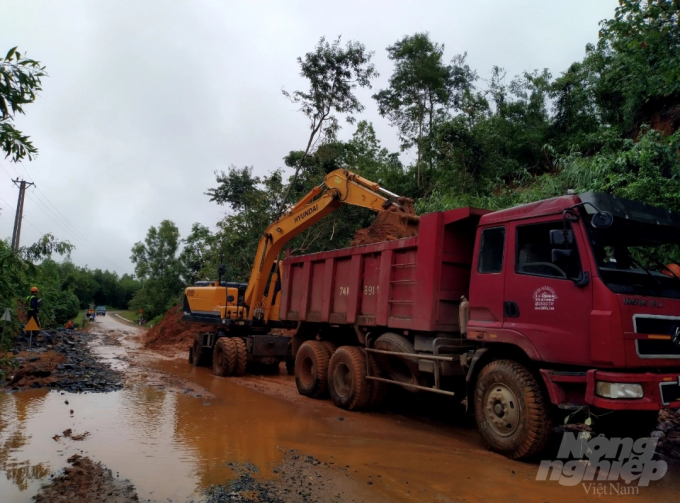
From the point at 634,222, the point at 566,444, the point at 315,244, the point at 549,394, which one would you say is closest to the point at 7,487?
the point at 549,394

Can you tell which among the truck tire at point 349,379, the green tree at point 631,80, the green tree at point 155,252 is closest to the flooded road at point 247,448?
the truck tire at point 349,379

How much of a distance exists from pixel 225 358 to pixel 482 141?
13581 mm

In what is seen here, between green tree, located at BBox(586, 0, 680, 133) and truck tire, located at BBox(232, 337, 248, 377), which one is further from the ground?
green tree, located at BBox(586, 0, 680, 133)

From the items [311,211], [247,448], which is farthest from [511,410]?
[311,211]

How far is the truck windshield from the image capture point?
5.10 m

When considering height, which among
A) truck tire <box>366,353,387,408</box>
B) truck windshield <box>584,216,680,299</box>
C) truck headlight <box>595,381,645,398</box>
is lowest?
truck tire <box>366,353,387,408</box>

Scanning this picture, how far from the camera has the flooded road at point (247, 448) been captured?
4.69 meters

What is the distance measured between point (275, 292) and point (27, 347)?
363 inches

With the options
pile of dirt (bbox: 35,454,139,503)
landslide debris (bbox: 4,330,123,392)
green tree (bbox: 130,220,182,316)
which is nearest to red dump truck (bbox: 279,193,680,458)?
pile of dirt (bbox: 35,454,139,503)

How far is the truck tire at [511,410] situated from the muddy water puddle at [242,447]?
23 cm

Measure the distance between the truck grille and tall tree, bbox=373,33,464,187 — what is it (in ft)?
61.4

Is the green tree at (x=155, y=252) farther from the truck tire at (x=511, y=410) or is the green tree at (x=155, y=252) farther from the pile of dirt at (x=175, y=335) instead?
the truck tire at (x=511, y=410)

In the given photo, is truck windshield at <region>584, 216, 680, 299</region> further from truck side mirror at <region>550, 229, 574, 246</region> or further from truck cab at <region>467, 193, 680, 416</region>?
truck side mirror at <region>550, 229, 574, 246</region>

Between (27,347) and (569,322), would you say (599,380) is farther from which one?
(27,347)
